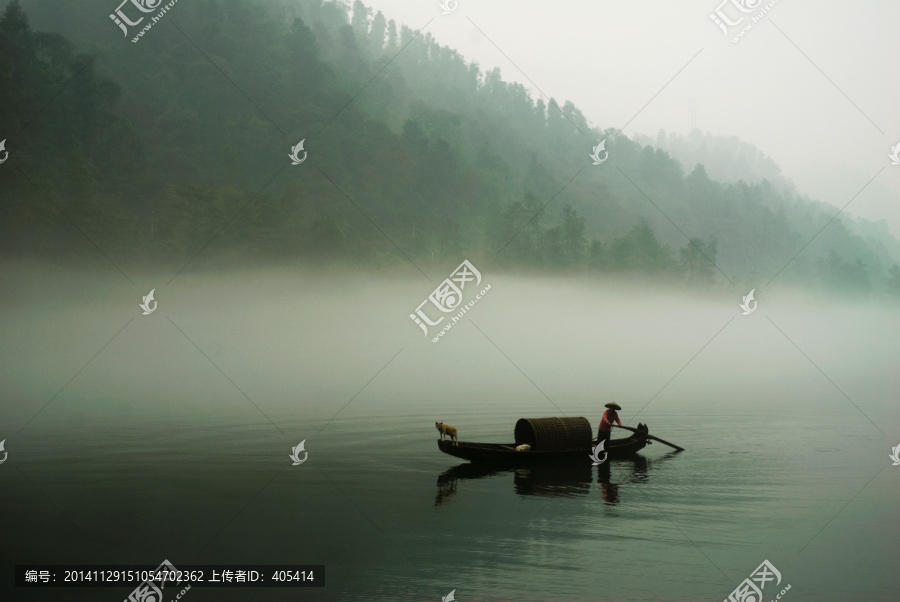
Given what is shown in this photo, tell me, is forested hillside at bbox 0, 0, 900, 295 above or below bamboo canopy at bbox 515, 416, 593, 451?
above

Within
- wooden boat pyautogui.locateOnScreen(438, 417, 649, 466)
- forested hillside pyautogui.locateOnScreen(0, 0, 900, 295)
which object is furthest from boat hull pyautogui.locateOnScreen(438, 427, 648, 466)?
forested hillside pyautogui.locateOnScreen(0, 0, 900, 295)

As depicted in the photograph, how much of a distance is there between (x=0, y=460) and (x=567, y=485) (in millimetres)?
17046

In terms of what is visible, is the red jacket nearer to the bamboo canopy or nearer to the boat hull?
the boat hull

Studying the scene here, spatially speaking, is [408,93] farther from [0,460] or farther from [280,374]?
[0,460]

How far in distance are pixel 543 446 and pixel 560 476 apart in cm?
120

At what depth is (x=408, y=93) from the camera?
176 m

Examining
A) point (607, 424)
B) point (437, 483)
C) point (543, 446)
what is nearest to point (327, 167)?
point (607, 424)

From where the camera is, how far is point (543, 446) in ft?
76.3

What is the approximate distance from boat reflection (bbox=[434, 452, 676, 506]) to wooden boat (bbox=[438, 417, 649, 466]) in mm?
269

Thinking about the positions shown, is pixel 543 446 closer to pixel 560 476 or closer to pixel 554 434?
pixel 554 434

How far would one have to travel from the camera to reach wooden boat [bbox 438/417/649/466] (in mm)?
22672

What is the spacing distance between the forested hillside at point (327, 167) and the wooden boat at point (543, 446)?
86975 millimetres

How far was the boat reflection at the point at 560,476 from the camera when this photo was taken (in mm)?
20211

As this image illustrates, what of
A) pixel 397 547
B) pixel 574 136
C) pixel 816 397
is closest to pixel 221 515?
pixel 397 547
